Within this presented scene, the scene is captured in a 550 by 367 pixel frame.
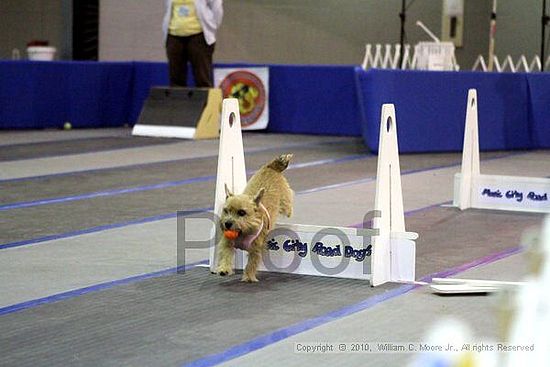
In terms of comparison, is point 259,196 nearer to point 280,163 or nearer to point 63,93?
point 280,163

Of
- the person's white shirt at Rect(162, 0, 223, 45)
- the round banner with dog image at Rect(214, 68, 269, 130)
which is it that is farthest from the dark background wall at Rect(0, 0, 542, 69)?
the person's white shirt at Rect(162, 0, 223, 45)

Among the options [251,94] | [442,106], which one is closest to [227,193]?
[442,106]

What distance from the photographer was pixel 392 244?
15.2ft

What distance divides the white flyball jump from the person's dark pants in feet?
24.3

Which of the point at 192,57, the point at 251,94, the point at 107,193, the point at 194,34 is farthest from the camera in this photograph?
the point at 251,94

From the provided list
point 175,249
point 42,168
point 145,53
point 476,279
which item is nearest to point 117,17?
point 145,53

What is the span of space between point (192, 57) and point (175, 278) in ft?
25.8

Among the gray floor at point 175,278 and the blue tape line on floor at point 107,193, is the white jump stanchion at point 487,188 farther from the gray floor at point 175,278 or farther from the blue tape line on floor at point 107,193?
the blue tape line on floor at point 107,193

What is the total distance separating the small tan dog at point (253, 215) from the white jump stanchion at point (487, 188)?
248 cm

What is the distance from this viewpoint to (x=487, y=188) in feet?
23.2

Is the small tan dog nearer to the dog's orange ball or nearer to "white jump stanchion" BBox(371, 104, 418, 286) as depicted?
the dog's orange ball

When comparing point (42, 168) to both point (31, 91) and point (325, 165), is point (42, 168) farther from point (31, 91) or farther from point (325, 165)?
point (31, 91)

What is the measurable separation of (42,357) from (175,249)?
2123mm

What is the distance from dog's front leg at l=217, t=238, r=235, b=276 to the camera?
15.1 feet
